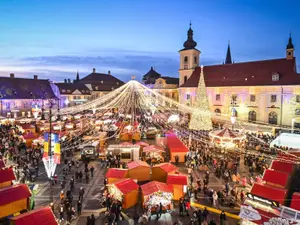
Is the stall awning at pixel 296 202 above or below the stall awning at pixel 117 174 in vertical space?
above

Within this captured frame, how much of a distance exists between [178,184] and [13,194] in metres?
8.76

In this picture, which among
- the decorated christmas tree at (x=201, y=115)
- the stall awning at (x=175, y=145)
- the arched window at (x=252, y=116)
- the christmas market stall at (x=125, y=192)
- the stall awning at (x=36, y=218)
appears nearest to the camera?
the stall awning at (x=36, y=218)

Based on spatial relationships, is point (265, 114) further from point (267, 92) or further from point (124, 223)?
point (124, 223)

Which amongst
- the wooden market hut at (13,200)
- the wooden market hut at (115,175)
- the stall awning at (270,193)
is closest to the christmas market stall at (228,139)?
the stall awning at (270,193)

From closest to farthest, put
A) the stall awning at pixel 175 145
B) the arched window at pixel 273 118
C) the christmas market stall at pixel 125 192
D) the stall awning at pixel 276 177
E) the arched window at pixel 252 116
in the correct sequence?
the stall awning at pixel 276 177 → the christmas market stall at pixel 125 192 → the stall awning at pixel 175 145 → the arched window at pixel 273 118 → the arched window at pixel 252 116

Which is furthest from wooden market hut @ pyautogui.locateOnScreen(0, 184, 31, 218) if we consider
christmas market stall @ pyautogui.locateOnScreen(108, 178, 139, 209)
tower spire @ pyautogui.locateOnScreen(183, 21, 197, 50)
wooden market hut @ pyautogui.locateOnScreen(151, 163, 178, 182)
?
tower spire @ pyautogui.locateOnScreen(183, 21, 197, 50)

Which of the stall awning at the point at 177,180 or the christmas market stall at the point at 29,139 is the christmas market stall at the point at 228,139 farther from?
the christmas market stall at the point at 29,139

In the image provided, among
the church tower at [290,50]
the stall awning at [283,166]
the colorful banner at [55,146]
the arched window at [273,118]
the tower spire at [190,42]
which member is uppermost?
the tower spire at [190,42]

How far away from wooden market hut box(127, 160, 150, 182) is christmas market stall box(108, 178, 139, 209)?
68.4 inches

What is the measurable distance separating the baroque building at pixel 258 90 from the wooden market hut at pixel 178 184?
16.4 m

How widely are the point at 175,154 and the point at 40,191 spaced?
11411mm

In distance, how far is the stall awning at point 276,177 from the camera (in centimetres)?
1222

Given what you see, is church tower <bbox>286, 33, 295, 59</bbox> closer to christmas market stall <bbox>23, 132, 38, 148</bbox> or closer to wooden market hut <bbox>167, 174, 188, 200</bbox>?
wooden market hut <bbox>167, 174, 188, 200</bbox>

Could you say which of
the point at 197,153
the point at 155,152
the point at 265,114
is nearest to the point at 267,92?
the point at 265,114
